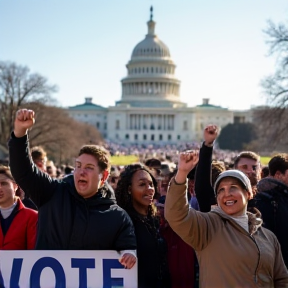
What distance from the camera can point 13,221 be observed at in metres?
5.20

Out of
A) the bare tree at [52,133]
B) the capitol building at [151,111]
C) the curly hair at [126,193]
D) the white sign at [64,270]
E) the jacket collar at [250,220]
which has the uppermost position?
the capitol building at [151,111]

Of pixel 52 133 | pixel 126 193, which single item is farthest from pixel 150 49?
pixel 126 193

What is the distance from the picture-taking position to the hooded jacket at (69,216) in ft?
14.8

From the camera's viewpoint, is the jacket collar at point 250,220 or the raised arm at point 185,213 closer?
the raised arm at point 185,213

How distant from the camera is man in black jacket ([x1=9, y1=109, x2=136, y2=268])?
4.50 m

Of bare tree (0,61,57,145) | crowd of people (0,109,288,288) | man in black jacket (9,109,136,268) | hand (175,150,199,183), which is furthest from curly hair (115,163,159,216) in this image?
bare tree (0,61,57,145)

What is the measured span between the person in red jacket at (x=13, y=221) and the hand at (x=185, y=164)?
5.37 ft

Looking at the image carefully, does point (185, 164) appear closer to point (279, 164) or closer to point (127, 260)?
point (127, 260)

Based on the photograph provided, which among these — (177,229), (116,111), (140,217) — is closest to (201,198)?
(140,217)

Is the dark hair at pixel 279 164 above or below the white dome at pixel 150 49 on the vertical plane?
below

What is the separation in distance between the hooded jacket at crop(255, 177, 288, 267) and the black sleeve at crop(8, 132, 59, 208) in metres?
1.84

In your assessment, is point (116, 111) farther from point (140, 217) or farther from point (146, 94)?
point (140, 217)

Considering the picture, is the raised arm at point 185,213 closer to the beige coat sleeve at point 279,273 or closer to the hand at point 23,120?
the beige coat sleeve at point 279,273

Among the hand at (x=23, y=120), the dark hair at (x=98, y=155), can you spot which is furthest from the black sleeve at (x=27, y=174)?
the dark hair at (x=98, y=155)
